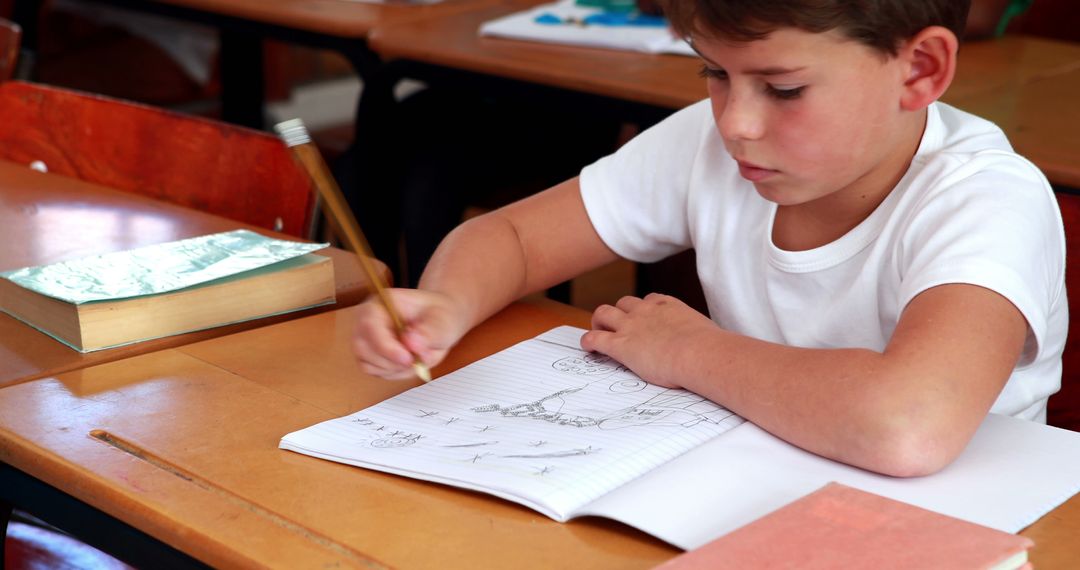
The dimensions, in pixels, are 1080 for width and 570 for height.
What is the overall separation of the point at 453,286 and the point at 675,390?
0.84ft

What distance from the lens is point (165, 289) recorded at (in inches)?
43.6

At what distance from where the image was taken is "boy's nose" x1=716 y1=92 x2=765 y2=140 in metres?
1.00

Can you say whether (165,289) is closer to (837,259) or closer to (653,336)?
(653,336)

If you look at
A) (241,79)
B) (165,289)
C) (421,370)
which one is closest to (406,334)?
(421,370)

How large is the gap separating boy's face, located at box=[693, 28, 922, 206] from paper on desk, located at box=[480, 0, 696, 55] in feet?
3.74

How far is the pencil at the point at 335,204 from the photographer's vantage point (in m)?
0.85

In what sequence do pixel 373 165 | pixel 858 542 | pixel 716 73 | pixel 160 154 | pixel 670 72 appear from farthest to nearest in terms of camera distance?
pixel 373 165, pixel 670 72, pixel 160 154, pixel 716 73, pixel 858 542

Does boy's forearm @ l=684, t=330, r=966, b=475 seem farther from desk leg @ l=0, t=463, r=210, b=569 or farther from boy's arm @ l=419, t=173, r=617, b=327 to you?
desk leg @ l=0, t=463, r=210, b=569

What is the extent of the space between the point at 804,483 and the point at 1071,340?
22.8 inches

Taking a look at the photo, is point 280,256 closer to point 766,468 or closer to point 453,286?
point 453,286

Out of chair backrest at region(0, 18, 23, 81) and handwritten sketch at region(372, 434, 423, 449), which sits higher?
chair backrest at region(0, 18, 23, 81)

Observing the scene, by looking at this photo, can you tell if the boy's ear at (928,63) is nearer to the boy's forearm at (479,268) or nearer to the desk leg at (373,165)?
the boy's forearm at (479,268)

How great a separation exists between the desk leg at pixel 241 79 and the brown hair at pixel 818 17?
256cm

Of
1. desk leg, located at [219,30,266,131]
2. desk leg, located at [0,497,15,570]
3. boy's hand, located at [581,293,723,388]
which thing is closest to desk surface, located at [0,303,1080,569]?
boy's hand, located at [581,293,723,388]
